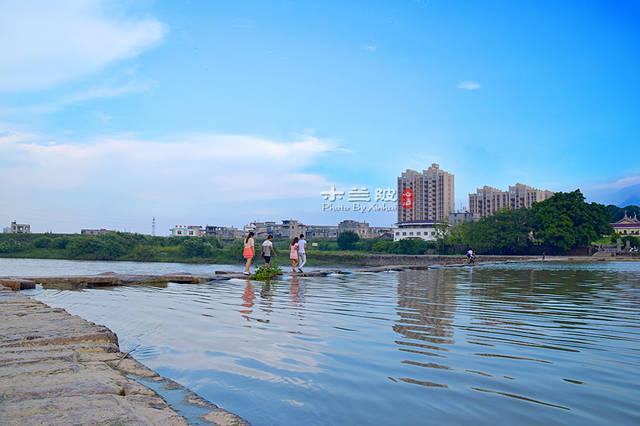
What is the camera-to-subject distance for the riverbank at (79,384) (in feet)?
7.45

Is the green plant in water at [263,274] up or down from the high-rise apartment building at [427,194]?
down

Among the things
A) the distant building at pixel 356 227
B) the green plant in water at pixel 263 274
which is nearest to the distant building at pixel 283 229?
the distant building at pixel 356 227

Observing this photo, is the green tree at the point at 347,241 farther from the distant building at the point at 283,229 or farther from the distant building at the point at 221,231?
the distant building at the point at 221,231

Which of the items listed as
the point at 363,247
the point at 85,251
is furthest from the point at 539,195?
the point at 85,251

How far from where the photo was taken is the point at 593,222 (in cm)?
5653

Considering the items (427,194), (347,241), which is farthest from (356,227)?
(347,241)

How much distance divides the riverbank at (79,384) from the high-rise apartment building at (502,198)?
145416 mm

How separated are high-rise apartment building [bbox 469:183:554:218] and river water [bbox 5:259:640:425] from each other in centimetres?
14187

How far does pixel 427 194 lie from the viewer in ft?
464

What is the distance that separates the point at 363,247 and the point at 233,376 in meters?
82.7

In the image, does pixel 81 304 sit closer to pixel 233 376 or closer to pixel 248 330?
pixel 248 330

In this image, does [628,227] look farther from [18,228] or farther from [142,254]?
[18,228]

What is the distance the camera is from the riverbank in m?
2.27

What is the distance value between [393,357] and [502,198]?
5857 inches
